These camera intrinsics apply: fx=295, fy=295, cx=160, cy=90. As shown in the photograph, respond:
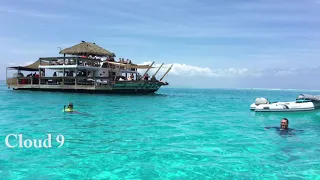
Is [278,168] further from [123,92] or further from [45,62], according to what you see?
[45,62]

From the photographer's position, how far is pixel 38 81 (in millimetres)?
52750

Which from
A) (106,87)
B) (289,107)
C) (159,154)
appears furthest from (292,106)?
(106,87)

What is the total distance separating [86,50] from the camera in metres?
52.3

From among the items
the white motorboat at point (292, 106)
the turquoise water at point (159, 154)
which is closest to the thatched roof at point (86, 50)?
the white motorboat at point (292, 106)

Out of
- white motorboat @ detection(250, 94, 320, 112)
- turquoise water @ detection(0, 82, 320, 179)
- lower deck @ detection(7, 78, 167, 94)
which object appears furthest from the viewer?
lower deck @ detection(7, 78, 167, 94)

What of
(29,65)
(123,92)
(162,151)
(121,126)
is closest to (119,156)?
(162,151)

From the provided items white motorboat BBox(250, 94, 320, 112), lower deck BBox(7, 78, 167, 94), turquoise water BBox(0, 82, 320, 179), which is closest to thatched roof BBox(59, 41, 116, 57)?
lower deck BBox(7, 78, 167, 94)

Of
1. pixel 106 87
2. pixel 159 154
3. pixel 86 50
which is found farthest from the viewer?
pixel 86 50

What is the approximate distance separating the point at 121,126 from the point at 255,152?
834cm

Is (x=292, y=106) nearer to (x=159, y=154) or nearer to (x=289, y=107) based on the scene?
(x=289, y=107)

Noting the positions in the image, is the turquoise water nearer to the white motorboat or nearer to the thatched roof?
the white motorboat

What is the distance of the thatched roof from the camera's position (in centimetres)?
5223

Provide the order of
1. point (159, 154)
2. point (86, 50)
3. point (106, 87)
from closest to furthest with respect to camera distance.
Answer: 1. point (159, 154)
2. point (106, 87)
3. point (86, 50)

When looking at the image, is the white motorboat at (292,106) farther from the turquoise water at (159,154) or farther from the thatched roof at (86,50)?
the thatched roof at (86,50)
